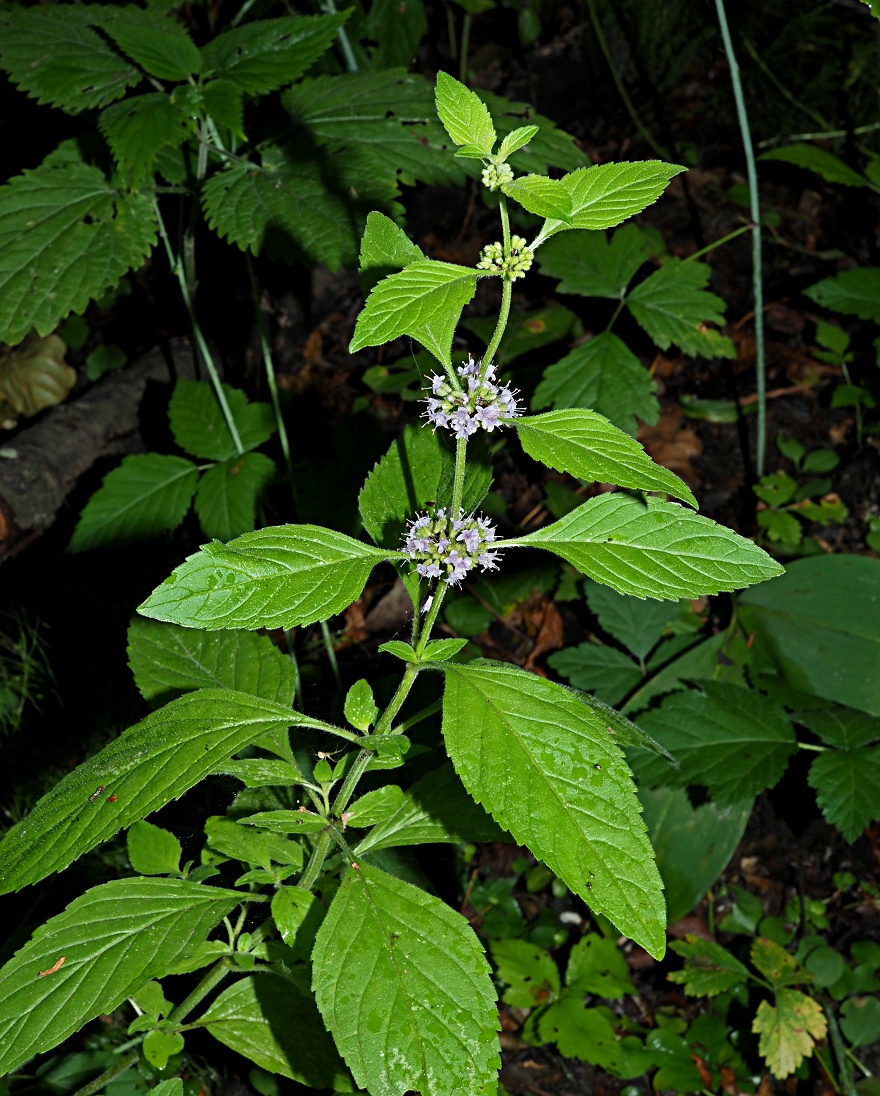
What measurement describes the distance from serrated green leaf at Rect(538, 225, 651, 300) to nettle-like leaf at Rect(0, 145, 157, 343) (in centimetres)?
137

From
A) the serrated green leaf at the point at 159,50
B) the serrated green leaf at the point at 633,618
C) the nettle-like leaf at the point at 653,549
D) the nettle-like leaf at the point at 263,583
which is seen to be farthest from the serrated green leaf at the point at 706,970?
the serrated green leaf at the point at 159,50

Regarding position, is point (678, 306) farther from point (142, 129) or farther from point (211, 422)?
point (142, 129)

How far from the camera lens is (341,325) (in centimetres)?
430

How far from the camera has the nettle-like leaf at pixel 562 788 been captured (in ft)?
3.43

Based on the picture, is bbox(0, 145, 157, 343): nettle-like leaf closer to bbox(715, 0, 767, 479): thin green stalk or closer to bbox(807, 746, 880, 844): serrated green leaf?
bbox(715, 0, 767, 479): thin green stalk

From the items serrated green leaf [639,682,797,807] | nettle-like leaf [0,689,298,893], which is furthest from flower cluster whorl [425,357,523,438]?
serrated green leaf [639,682,797,807]

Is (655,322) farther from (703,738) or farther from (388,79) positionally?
(703,738)

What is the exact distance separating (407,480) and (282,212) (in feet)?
3.09

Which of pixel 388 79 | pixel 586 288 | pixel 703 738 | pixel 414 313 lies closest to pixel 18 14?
pixel 388 79

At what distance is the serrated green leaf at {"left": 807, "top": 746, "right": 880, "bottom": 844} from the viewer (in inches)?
85.4

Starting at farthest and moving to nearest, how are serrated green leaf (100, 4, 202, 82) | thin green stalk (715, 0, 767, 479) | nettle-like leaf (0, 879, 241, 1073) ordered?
thin green stalk (715, 0, 767, 479) < serrated green leaf (100, 4, 202, 82) < nettle-like leaf (0, 879, 241, 1073)

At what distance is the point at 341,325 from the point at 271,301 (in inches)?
13.9

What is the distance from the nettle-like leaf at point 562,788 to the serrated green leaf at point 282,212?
4.11 feet

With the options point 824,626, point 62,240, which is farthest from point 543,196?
point 824,626
